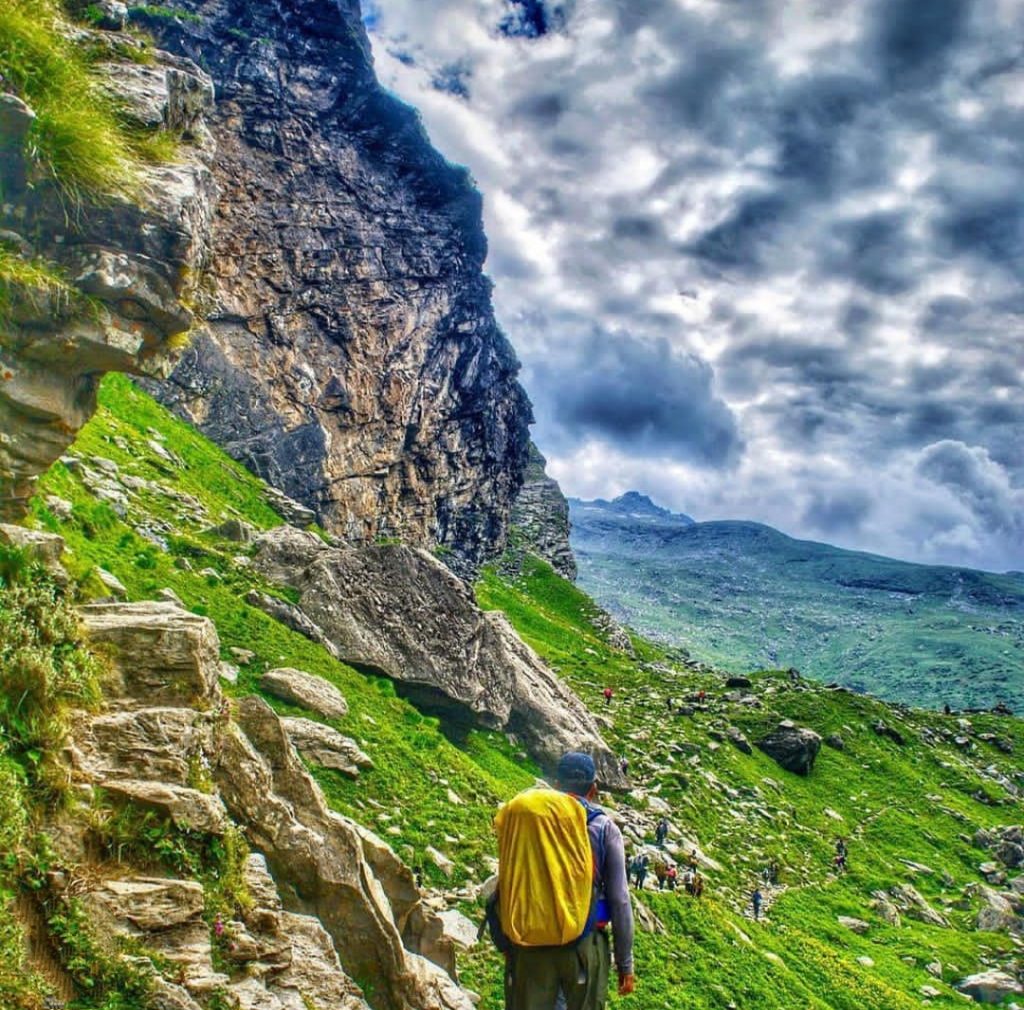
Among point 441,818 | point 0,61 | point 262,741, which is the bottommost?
point 441,818

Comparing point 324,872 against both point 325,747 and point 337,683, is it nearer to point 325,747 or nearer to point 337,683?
point 325,747

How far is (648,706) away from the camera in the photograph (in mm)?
52344

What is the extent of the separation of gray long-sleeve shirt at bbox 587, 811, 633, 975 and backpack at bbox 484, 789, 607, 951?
0.09 meters

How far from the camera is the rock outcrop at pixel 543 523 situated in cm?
14038

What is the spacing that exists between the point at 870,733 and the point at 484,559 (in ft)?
205

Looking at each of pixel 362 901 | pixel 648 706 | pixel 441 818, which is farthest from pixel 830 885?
pixel 362 901

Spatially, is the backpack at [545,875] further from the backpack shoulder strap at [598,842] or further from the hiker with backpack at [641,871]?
the hiker with backpack at [641,871]

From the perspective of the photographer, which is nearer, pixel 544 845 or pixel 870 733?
pixel 544 845

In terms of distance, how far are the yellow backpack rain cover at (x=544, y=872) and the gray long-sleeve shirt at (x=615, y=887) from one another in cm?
20

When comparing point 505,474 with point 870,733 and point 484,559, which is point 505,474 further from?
point 870,733

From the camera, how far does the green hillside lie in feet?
51.6

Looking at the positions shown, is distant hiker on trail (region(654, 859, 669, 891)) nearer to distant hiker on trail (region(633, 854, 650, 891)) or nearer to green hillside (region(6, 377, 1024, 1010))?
distant hiker on trail (region(633, 854, 650, 891))

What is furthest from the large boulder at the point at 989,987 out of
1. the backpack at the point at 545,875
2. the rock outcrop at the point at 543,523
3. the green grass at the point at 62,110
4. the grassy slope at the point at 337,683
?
the rock outcrop at the point at 543,523

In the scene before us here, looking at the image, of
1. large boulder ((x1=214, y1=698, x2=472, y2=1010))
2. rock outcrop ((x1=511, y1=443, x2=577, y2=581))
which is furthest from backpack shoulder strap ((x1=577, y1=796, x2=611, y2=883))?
rock outcrop ((x1=511, y1=443, x2=577, y2=581))
